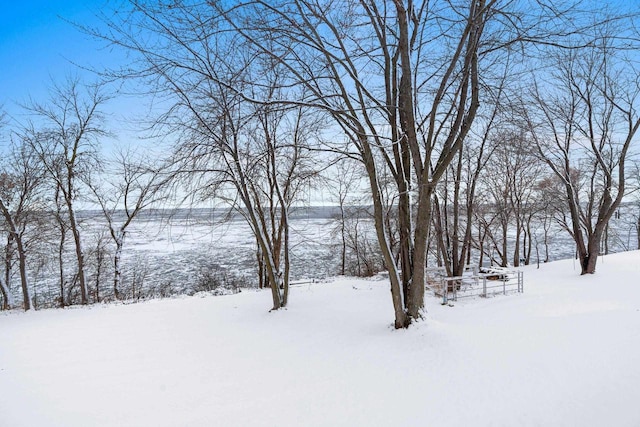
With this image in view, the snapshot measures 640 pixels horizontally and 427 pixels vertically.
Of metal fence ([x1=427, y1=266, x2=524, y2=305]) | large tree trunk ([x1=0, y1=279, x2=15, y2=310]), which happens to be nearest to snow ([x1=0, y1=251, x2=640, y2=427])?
metal fence ([x1=427, y1=266, x2=524, y2=305])

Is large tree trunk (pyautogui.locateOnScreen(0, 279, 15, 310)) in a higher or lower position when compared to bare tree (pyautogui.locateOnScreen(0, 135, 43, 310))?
lower

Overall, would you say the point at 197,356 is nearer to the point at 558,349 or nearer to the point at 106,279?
the point at 558,349

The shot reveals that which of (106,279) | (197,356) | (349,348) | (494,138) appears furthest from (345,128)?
(106,279)

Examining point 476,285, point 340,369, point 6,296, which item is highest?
point 340,369

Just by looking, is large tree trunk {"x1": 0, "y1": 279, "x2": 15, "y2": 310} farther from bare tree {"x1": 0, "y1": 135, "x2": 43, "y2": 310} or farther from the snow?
the snow

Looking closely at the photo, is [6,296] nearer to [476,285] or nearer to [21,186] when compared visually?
[21,186]

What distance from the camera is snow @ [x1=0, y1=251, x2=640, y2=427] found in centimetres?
363

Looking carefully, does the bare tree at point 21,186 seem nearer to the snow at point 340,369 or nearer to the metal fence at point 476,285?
the snow at point 340,369

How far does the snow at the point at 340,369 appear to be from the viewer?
3.63 metres

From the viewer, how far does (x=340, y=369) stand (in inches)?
187

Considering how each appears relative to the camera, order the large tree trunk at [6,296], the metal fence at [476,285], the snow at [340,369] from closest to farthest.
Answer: the snow at [340,369] < the metal fence at [476,285] < the large tree trunk at [6,296]

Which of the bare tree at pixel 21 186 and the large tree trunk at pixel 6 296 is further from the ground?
the bare tree at pixel 21 186

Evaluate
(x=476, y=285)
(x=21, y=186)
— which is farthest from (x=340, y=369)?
(x=21, y=186)

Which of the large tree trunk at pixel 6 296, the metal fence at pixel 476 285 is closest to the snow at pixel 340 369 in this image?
the metal fence at pixel 476 285
